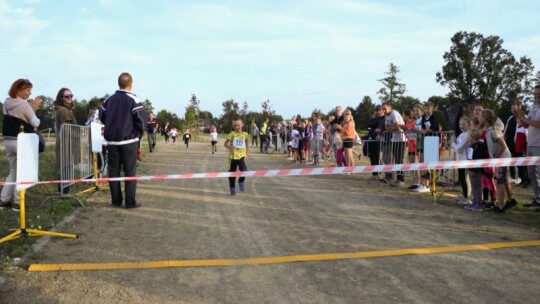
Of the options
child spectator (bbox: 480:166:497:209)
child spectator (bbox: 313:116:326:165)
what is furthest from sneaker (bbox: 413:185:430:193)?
child spectator (bbox: 313:116:326:165)

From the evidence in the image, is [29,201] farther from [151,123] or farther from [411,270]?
[151,123]

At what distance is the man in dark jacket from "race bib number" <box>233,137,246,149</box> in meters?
2.24

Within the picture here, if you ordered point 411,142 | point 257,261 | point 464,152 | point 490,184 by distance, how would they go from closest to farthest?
point 257,261, point 490,184, point 464,152, point 411,142

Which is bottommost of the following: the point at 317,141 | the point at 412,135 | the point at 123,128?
the point at 317,141

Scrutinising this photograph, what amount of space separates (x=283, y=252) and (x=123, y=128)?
→ 397 cm

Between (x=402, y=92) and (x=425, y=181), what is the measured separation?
73605 millimetres

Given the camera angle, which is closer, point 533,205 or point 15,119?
point 15,119

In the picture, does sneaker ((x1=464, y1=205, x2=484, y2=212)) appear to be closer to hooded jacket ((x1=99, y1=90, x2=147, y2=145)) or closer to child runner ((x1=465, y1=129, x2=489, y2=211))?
child runner ((x1=465, y1=129, x2=489, y2=211))

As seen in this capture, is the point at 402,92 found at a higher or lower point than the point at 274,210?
higher

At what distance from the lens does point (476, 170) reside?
24.4 feet

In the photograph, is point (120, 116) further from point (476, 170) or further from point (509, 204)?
point (509, 204)

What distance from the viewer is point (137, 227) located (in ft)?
20.2

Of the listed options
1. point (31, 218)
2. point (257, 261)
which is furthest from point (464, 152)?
point (31, 218)

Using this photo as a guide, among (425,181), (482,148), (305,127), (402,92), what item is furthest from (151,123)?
(402,92)
